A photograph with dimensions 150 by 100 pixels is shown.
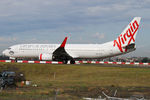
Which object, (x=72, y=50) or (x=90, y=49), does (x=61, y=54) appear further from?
(x=90, y=49)

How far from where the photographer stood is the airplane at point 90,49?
48.5 meters

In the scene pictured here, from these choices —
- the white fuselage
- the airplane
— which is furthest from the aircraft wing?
the white fuselage

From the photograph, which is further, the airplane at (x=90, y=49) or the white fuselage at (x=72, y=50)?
the white fuselage at (x=72, y=50)

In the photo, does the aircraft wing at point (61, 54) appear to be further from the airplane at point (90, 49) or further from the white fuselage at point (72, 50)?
the white fuselage at point (72, 50)

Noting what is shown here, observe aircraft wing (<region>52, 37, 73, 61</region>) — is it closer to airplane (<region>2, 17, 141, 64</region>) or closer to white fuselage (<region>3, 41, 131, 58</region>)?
airplane (<region>2, 17, 141, 64</region>)

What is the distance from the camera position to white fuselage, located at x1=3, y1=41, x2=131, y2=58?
162 feet

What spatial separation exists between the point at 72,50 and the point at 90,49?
3.70m

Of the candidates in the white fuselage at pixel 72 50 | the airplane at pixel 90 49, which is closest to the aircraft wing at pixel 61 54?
the airplane at pixel 90 49

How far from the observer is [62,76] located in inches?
1332

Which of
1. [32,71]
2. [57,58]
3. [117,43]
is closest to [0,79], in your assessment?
[32,71]

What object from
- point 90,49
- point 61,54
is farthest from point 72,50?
point 90,49

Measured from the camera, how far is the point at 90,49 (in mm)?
49906

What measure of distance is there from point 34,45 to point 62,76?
20.8 metres

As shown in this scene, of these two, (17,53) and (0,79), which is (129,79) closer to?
(0,79)
